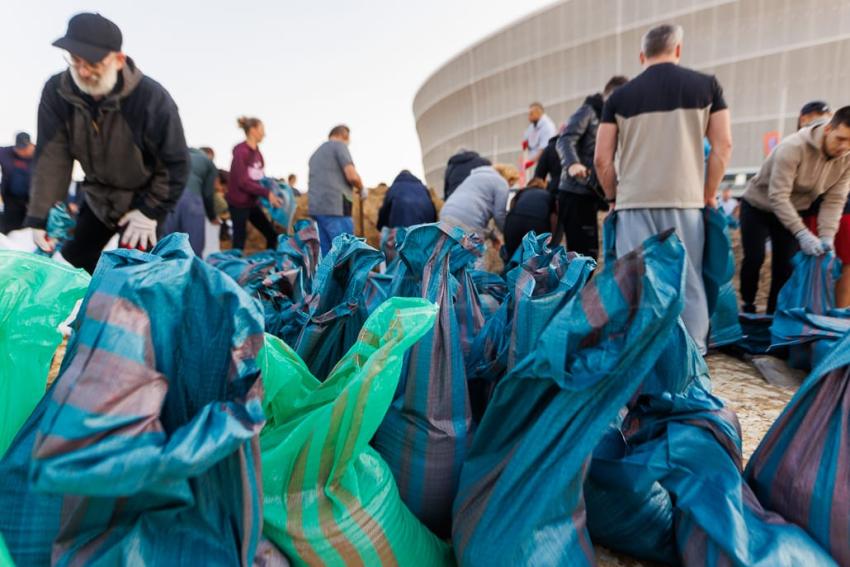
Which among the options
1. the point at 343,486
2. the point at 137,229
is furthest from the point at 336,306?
the point at 137,229

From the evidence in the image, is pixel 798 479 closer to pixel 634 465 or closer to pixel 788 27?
pixel 634 465

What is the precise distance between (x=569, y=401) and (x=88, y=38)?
1940 millimetres

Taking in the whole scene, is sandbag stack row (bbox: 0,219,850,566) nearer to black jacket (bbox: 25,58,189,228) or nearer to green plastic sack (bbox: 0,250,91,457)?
green plastic sack (bbox: 0,250,91,457)

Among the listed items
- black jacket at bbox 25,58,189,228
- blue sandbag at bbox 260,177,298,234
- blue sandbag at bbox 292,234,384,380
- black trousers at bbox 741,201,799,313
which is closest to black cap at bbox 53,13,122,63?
black jacket at bbox 25,58,189,228

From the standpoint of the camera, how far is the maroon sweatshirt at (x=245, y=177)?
442cm

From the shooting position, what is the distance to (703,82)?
84.0 inches

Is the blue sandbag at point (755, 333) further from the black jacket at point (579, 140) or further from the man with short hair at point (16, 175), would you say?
the man with short hair at point (16, 175)

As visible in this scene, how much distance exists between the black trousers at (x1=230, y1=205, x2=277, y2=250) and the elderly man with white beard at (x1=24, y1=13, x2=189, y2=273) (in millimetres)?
2561

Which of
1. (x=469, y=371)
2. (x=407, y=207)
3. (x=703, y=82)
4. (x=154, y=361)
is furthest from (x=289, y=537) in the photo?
(x=407, y=207)

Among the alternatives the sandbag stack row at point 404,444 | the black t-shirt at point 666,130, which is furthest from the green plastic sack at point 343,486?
the black t-shirt at point 666,130

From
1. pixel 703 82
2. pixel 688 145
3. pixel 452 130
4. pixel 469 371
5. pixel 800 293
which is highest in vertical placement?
pixel 452 130

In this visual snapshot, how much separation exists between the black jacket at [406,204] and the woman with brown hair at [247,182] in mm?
1309

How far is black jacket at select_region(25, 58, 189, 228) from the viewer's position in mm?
1836

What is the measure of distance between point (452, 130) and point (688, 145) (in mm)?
27931
